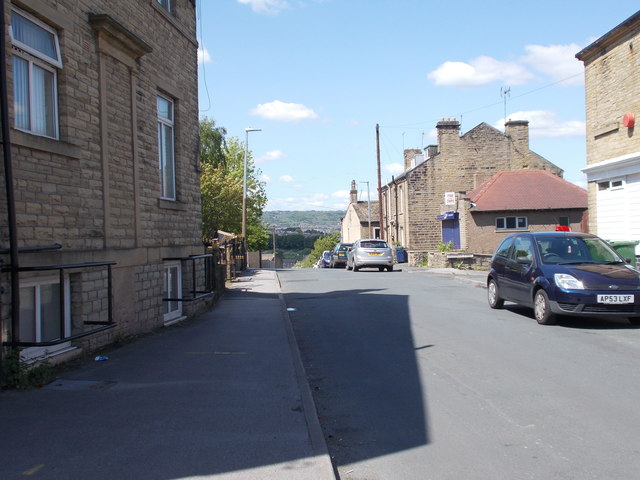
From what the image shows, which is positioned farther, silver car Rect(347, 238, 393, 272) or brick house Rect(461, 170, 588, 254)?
brick house Rect(461, 170, 588, 254)

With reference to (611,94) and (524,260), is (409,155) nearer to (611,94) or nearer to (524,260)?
(611,94)

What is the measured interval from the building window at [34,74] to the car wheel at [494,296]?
913 cm

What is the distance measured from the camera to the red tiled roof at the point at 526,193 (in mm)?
33375

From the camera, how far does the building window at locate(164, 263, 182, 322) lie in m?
11.0

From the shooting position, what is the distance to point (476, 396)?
A: 235 inches

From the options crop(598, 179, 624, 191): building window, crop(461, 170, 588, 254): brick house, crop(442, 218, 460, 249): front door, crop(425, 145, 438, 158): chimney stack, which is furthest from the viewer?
crop(425, 145, 438, 158): chimney stack

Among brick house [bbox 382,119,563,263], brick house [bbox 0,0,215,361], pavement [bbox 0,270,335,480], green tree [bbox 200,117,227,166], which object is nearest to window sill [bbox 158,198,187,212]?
brick house [bbox 0,0,215,361]

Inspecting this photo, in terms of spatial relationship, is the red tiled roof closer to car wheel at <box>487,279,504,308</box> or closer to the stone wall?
the stone wall

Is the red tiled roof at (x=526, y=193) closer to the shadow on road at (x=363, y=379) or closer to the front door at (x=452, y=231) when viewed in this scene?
the front door at (x=452, y=231)

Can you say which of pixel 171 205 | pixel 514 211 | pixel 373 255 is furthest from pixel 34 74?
pixel 514 211

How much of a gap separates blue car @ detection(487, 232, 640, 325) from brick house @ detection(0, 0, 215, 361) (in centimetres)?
603

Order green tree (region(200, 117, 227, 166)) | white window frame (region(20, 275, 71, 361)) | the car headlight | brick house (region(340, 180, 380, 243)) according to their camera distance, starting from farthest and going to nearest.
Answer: brick house (region(340, 180, 380, 243)), green tree (region(200, 117, 227, 166)), the car headlight, white window frame (region(20, 275, 71, 361))

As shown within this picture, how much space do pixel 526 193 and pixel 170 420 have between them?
107 ft

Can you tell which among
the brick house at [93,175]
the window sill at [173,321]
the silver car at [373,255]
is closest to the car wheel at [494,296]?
the brick house at [93,175]
